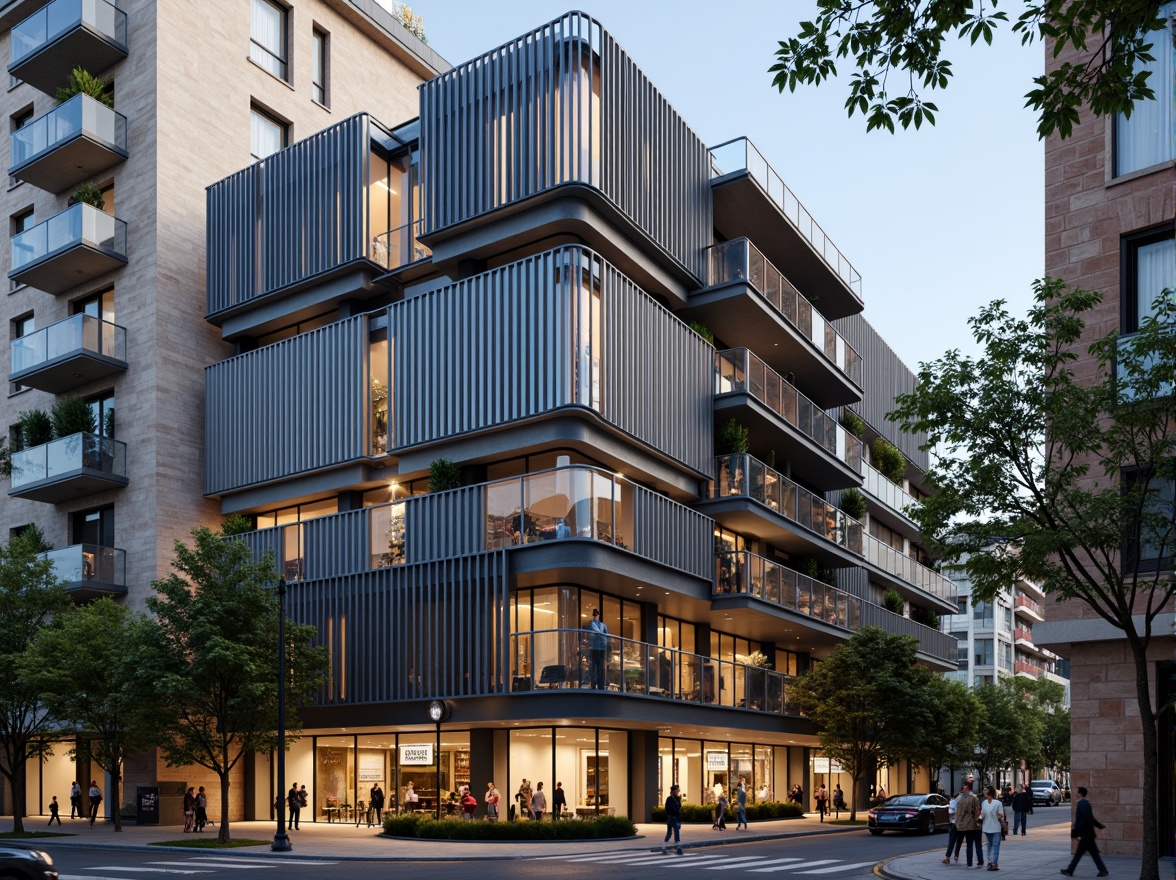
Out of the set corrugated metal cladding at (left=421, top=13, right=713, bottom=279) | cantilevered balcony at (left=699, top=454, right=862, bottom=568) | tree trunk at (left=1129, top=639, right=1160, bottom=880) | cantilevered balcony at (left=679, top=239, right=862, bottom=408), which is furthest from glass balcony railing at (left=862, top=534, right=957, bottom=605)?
tree trunk at (left=1129, top=639, right=1160, bottom=880)

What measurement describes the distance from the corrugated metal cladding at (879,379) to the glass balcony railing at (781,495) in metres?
10.8

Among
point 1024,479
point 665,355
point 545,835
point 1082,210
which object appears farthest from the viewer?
point 665,355

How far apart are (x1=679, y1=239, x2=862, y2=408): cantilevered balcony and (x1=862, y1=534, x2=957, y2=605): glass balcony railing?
6.79m

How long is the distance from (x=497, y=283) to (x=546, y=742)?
1348 cm

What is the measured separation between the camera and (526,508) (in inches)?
1309

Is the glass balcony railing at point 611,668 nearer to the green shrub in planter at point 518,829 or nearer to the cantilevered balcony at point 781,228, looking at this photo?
the green shrub in planter at point 518,829

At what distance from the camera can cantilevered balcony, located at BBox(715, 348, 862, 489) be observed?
40.6 m

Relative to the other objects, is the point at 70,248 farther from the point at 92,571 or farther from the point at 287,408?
the point at 92,571

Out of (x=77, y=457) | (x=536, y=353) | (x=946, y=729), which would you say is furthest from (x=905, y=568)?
(x=77, y=457)

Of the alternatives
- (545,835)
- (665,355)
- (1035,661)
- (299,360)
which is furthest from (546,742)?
(1035,661)

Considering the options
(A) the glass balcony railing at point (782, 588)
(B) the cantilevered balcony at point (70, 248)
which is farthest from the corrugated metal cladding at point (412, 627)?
(B) the cantilevered balcony at point (70, 248)

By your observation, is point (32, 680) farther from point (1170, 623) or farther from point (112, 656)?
point (1170, 623)

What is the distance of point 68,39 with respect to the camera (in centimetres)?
4294

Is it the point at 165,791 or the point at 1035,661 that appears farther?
the point at 1035,661
